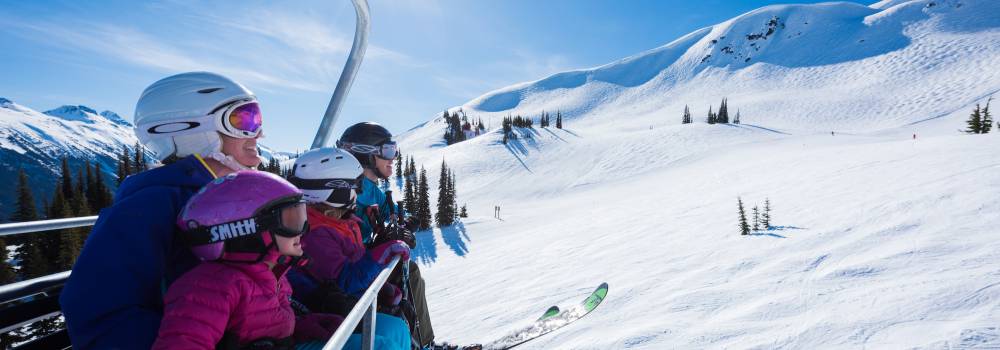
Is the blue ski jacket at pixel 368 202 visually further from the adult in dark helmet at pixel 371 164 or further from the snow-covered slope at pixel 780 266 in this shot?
the snow-covered slope at pixel 780 266

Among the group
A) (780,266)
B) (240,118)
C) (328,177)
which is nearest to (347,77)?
(328,177)

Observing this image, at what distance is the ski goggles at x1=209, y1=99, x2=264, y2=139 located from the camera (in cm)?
228

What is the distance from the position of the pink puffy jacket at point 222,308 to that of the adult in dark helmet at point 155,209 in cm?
10

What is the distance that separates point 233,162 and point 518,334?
3808 millimetres

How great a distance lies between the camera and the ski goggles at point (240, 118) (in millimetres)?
2275

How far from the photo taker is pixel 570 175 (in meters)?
43.7

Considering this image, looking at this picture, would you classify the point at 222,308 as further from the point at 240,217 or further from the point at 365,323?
the point at 365,323

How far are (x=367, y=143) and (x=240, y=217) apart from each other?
137 inches

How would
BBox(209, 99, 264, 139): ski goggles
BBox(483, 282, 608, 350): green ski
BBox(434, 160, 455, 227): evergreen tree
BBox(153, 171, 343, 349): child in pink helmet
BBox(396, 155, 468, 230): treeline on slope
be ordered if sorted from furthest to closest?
BBox(396, 155, 468, 230): treeline on slope, BBox(434, 160, 455, 227): evergreen tree, BBox(483, 282, 608, 350): green ski, BBox(209, 99, 264, 139): ski goggles, BBox(153, 171, 343, 349): child in pink helmet

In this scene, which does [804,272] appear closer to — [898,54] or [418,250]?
[418,250]

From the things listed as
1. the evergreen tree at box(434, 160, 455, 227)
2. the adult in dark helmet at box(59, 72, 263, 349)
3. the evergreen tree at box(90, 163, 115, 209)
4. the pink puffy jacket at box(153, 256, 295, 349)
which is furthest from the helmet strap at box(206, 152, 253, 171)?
the evergreen tree at box(90, 163, 115, 209)

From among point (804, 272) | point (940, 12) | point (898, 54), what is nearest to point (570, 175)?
point (804, 272)

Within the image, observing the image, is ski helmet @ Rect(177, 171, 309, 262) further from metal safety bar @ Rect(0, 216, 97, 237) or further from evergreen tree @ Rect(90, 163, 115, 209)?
evergreen tree @ Rect(90, 163, 115, 209)

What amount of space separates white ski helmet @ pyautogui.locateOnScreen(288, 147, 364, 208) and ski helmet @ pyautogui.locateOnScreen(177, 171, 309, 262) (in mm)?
1660
